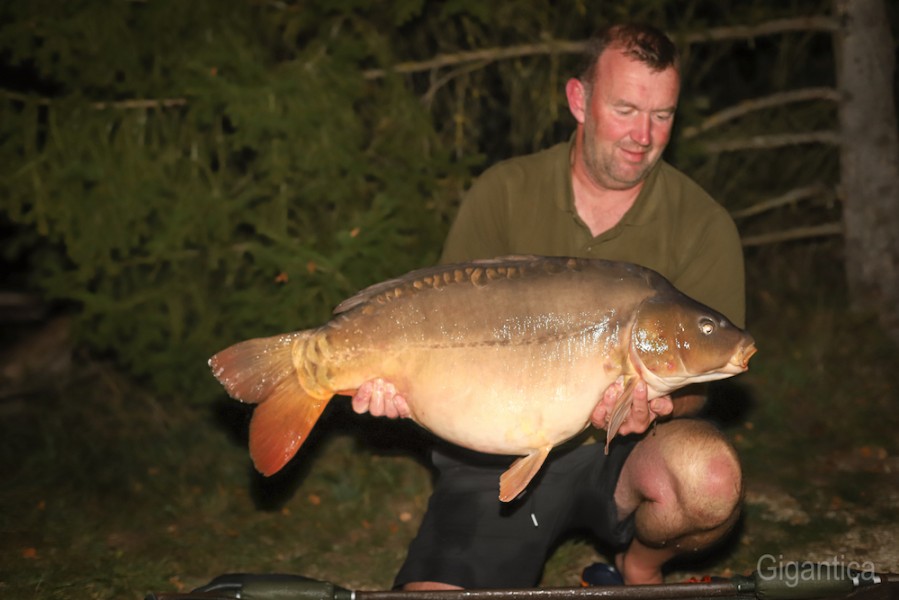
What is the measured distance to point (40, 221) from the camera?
382 cm

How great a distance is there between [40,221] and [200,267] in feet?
2.20

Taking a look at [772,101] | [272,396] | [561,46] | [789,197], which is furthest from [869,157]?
[272,396]

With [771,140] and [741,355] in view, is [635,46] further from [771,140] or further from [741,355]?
[771,140]

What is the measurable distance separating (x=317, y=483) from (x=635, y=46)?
6.81 feet

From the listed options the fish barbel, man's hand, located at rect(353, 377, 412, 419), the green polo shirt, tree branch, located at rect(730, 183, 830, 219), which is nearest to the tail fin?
the fish barbel

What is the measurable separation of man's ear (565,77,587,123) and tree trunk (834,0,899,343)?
79.4 inches

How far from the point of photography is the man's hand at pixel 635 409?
228 cm

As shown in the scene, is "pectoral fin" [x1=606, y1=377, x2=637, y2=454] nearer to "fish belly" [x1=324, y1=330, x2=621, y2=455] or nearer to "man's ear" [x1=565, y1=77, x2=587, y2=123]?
"fish belly" [x1=324, y1=330, x2=621, y2=455]

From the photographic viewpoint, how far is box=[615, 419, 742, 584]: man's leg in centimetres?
250

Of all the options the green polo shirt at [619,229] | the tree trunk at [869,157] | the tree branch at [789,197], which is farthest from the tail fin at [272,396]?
the tree trunk at [869,157]

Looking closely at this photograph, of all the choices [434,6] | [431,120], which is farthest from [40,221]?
[434,6]

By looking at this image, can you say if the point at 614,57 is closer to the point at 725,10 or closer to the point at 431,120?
the point at 431,120

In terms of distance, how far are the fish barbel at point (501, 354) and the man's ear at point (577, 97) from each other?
0.73m

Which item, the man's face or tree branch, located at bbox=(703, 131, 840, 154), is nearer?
the man's face
